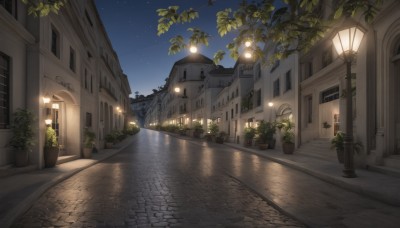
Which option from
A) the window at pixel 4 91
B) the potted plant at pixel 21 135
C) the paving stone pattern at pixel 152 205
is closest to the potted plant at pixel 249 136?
the paving stone pattern at pixel 152 205

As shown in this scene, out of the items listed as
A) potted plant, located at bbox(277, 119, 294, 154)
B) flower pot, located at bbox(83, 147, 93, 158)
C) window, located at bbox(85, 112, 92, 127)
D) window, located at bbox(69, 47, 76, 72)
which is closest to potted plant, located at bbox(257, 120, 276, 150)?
potted plant, located at bbox(277, 119, 294, 154)

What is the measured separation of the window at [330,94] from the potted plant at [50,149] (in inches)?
512

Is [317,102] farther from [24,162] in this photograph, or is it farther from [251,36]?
[24,162]

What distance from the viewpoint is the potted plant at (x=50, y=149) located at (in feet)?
39.0

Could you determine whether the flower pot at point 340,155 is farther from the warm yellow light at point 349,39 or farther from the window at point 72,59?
the window at point 72,59

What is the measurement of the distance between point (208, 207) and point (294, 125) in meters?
14.7

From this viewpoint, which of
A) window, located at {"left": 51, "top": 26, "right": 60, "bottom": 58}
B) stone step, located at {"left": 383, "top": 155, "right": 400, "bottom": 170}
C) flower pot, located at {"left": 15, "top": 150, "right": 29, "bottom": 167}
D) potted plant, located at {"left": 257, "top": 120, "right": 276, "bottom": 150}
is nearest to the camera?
stone step, located at {"left": 383, "top": 155, "right": 400, "bottom": 170}

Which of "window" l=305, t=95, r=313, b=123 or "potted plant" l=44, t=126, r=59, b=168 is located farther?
"window" l=305, t=95, r=313, b=123

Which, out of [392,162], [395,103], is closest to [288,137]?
[395,103]

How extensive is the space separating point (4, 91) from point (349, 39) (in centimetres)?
1060

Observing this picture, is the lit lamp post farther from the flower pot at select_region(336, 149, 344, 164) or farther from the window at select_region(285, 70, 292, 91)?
the window at select_region(285, 70, 292, 91)

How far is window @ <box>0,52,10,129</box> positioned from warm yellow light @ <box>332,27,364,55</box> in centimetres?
1021

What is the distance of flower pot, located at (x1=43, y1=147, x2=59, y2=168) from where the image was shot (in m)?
11.9


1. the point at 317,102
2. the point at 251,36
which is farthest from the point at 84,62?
the point at 251,36
